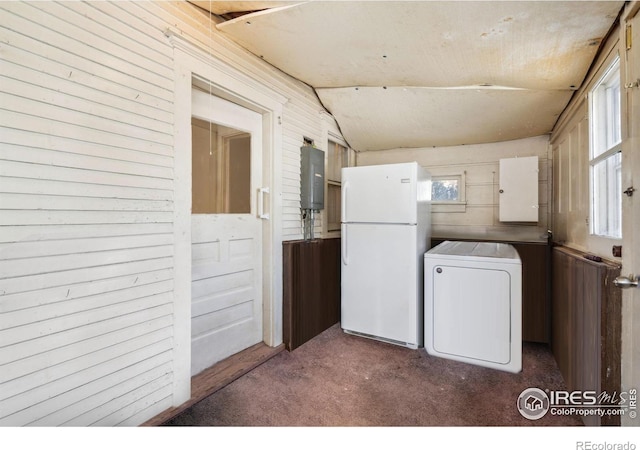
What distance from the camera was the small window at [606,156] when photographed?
1546 mm

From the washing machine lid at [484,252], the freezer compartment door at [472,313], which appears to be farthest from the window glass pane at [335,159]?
the freezer compartment door at [472,313]

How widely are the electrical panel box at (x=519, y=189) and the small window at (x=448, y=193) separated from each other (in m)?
0.45

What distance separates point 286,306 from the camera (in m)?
2.55

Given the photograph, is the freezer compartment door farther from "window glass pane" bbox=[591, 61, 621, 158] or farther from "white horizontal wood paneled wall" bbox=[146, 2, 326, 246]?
"white horizontal wood paneled wall" bbox=[146, 2, 326, 246]

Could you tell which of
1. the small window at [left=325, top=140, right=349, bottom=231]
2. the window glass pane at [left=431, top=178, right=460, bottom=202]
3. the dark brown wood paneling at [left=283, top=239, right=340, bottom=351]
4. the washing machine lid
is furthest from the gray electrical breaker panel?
the window glass pane at [left=431, top=178, right=460, bottom=202]

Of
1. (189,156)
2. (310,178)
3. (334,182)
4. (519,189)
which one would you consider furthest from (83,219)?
(519,189)

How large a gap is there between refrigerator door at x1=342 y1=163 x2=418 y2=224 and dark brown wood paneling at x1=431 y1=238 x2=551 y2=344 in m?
1.20

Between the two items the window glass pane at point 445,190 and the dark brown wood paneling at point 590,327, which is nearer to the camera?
the dark brown wood paneling at point 590,327

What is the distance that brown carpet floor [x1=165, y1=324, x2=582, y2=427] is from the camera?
1656mm

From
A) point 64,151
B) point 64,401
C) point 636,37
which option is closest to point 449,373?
point 636,37

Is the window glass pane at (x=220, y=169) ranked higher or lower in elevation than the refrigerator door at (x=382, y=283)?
higher

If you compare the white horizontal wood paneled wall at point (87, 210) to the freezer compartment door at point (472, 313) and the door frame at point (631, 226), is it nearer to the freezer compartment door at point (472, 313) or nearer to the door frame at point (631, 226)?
the freezer compartment door at point (472, 313)

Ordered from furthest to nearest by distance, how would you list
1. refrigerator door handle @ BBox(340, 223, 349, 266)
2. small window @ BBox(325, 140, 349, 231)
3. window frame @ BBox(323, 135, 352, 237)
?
small window @ BBox(325, 140, 349, 231)
window frame @ BBox(323, 135, 352, 237)
refrigerator door handle @ BBox(340, 223, 349, 266)

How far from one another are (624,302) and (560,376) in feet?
3.97
